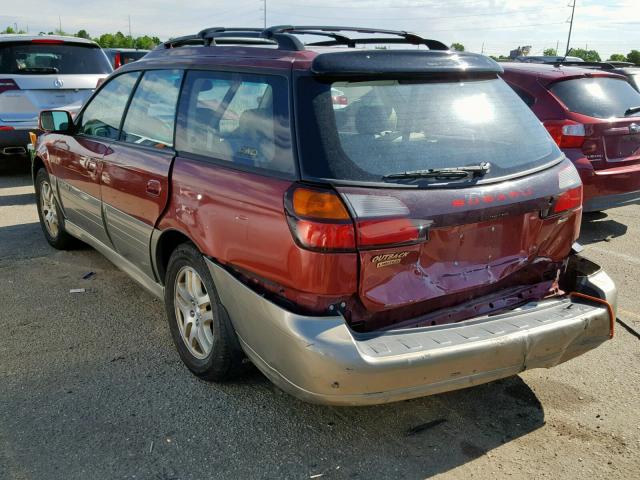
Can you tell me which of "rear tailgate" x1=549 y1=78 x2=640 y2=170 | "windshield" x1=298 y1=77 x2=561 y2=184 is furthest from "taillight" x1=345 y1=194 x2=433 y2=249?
"rear tailgate" x1=549 y1=78 x2=640 y2=170

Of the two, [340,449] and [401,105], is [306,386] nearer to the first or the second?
[340,449]

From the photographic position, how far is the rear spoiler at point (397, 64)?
2732 mm

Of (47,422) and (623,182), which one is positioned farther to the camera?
(623,182)

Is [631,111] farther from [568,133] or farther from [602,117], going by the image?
[568,133]

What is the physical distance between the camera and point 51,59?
9070mm

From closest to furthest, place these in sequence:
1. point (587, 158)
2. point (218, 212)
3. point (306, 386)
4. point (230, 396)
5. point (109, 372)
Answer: point (306, 386), point (218, 212), point (230, 396), point (109, 372), point (587, 158)

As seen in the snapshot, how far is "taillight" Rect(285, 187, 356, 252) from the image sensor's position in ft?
8.28

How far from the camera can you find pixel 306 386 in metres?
2.57

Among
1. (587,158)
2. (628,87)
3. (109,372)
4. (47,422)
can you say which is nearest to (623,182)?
(587,158)

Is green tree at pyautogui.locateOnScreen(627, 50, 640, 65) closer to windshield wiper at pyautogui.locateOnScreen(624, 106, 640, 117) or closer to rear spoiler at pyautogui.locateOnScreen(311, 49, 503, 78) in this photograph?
windshield wiper at pyautogui.locateOnScreen(624, 106, 640, 117)

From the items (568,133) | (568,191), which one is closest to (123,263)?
(568,191)

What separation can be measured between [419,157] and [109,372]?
2115mm

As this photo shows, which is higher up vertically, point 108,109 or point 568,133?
point 108,109

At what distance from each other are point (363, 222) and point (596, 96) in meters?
4.65
